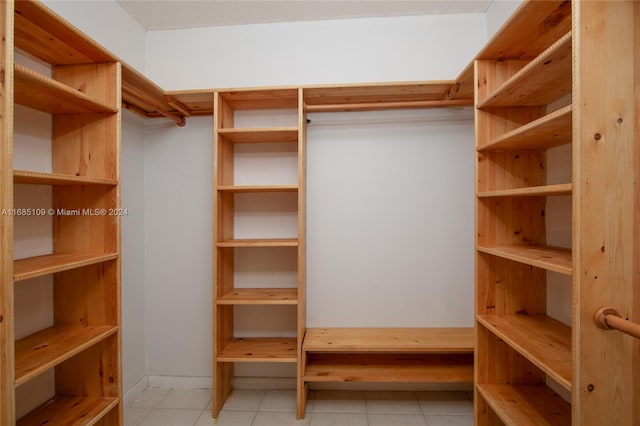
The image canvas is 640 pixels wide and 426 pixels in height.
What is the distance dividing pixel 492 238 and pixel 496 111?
0.71 m

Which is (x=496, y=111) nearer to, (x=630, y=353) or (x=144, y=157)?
(x=630, y=353)

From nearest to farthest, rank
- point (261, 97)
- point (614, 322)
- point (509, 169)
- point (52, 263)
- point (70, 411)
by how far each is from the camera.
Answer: point (614, 322) → point (52, 263) → point (70, 411) → point (509, 169) → point (261, 97)

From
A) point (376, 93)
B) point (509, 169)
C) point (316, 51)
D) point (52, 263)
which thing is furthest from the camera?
point (316, 51)

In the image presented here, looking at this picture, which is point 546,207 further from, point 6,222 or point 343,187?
point 6,222

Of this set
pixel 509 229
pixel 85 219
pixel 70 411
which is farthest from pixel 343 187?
pixel 70 411

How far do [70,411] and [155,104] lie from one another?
1791mm

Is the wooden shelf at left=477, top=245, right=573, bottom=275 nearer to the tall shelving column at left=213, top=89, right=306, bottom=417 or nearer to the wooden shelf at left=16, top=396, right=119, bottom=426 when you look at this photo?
the tall shelving column at left=213, top=89, right=306, bottom=417

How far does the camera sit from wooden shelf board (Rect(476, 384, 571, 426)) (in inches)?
50.0

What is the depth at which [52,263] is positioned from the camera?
125cm

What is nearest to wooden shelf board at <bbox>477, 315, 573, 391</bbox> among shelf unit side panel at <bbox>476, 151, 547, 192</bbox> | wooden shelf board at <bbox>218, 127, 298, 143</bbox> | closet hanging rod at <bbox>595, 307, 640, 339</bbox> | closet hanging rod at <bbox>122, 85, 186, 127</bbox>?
closet hanging rod at <bbox>595, 307, 640, 339</bbox>

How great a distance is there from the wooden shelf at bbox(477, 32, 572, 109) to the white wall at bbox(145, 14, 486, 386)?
2.17ft

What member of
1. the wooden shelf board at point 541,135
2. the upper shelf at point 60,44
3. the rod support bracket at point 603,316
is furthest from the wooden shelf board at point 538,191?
the upper shelf at point 60,44

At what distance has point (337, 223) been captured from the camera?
2.21 m

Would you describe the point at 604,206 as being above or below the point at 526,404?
above
